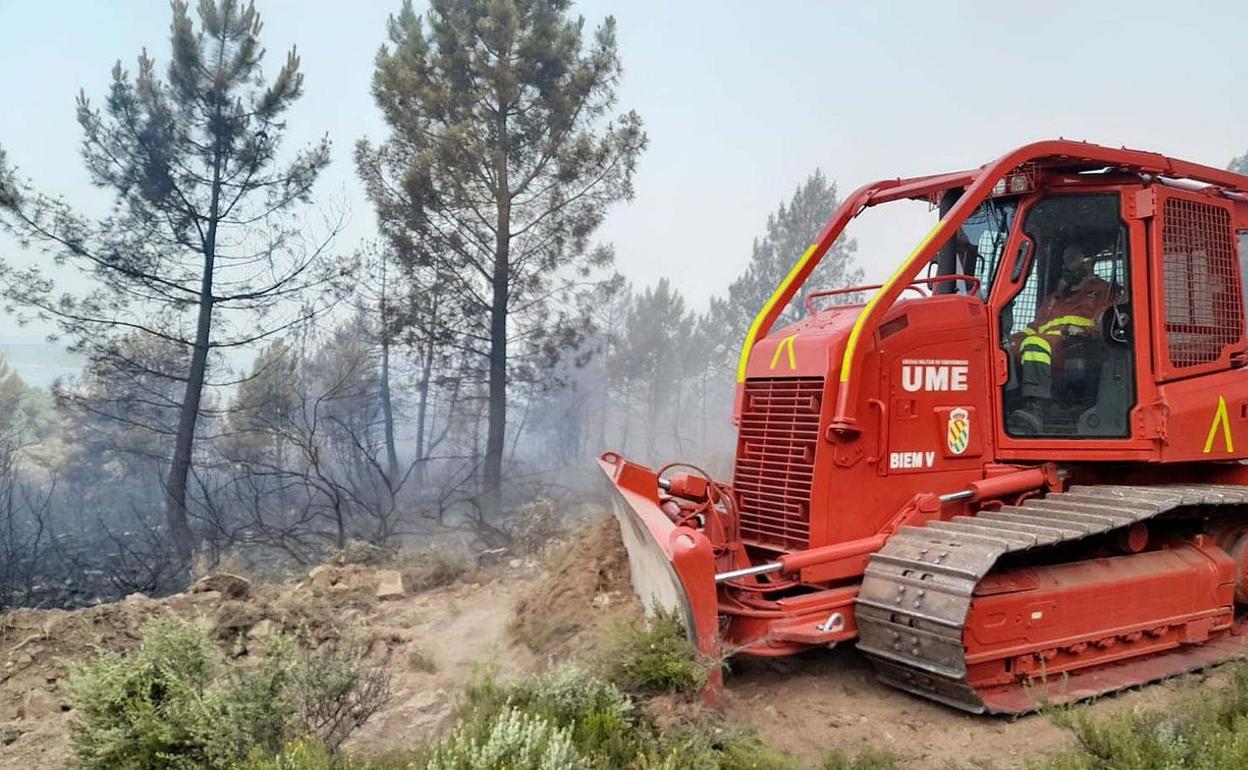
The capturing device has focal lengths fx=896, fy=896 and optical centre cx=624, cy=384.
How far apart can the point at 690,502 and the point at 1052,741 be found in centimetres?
241

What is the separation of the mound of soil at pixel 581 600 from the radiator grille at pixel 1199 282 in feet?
12.3

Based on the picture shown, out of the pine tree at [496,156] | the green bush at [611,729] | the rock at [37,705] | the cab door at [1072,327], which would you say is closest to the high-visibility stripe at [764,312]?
the cab door at [1072,327]

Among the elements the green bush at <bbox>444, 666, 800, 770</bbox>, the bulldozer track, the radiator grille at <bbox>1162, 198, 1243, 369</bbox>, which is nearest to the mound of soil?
the green bush at <bbox>444, 666, 800, 770</bbox>

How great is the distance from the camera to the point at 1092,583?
5.06 meters

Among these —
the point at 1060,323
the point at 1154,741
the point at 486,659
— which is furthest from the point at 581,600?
the point at 1060,323

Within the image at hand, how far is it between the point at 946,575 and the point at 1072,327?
2.06 meters

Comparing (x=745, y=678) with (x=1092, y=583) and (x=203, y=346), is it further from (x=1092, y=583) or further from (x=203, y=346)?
(x=203, y=346)

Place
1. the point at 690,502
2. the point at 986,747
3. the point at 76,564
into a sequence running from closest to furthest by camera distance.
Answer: the point at 986,747 < the point at 690,502 < the point at 76,564

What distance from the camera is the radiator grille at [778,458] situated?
5199 mm

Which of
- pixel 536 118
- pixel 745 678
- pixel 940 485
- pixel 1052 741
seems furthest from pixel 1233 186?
pixel 536 118

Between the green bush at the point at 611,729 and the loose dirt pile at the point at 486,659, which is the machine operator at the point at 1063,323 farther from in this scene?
the green bush at the point at 611,729

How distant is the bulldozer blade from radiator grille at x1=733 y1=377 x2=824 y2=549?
586 mm

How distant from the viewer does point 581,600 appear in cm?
587

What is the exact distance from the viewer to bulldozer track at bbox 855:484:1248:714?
14.3 feet
